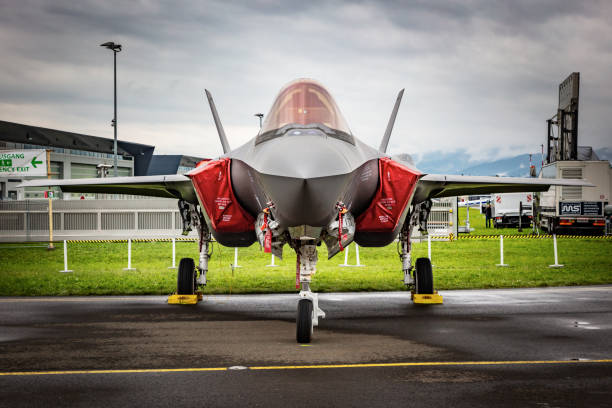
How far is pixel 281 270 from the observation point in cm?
1661

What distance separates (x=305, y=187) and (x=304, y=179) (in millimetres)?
86

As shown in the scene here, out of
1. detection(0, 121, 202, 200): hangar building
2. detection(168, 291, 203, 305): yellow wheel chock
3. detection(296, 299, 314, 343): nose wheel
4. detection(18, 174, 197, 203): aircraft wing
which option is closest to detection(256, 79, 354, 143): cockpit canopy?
detection(296, 299, 314, 343): nose wheel

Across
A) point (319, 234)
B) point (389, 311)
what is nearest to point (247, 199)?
point (319, 234)

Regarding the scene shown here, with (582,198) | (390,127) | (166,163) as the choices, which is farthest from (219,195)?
(166,163)

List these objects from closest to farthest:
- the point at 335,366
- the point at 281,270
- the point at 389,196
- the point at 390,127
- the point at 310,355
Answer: the point at 335,366
the point at 310,355
the point at 389,196
the point at 390,127
the point at 281,270

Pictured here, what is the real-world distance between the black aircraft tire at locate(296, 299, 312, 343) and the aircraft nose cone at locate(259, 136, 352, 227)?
4.65 feet

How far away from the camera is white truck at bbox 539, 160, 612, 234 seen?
28844 mm

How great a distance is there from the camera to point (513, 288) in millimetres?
12836

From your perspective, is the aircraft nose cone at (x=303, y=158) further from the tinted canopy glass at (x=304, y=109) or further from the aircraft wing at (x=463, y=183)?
the aircraft wing at (x=463, y=183)

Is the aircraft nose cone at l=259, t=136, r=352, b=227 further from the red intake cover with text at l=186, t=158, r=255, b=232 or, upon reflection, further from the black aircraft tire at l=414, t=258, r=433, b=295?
the black aircraft tire at l=414, t=258, r=433, b=295

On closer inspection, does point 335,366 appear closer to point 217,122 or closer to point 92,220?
point 217,122

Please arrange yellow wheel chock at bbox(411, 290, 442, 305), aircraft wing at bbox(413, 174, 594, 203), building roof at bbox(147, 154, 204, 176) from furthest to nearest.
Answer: building roof at bbox(147, 154, 204, 176), yellow wheel chock at bbox(411, 290, 442, 305), aircraft wing at bbox(413, 174, 594, 203)

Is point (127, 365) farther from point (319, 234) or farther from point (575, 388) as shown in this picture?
point (575, 388)

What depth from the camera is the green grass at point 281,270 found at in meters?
13.1
